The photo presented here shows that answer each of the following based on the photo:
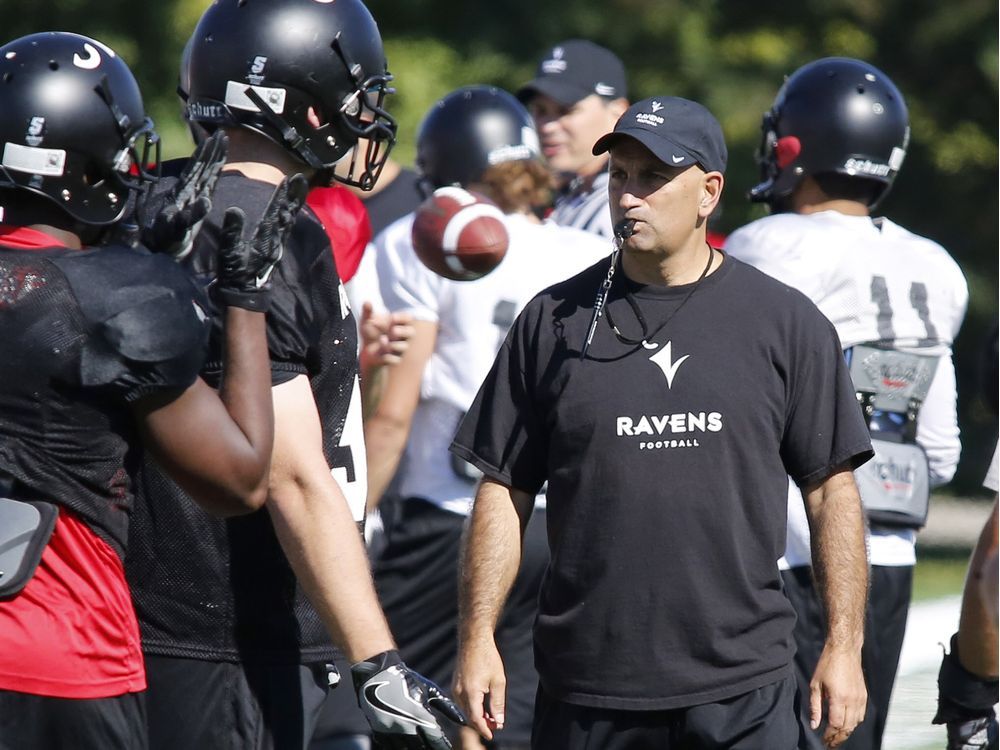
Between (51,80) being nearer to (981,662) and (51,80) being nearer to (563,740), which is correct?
(563,740)

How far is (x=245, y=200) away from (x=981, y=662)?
2083 millimetres

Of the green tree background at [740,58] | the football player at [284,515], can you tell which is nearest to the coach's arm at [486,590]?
the football player at [284,515]

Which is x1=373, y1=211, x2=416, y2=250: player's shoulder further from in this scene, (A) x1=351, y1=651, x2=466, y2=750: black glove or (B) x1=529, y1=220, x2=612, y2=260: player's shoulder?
(A) x1=351, y1=651, x2=466, y2=750: black glove

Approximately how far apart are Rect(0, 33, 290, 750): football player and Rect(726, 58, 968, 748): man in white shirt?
223 centimetres

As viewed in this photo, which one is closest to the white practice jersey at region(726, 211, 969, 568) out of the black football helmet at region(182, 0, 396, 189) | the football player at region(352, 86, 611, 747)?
the football player at region(352, 86, 611, 747)

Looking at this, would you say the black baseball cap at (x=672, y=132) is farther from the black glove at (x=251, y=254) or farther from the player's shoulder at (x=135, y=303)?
the player's shoulder at (x=135, y=303)

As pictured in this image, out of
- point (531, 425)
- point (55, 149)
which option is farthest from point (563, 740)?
point (55, 149)

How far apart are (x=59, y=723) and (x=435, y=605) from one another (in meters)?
2.93

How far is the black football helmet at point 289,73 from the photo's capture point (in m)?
3.57

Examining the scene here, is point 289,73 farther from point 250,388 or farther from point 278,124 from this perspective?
point 250,388

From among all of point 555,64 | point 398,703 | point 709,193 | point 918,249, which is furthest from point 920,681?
point 398,703

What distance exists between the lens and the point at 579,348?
12.5 ft

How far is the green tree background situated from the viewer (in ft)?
46.6

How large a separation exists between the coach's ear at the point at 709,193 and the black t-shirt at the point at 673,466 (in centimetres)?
15
